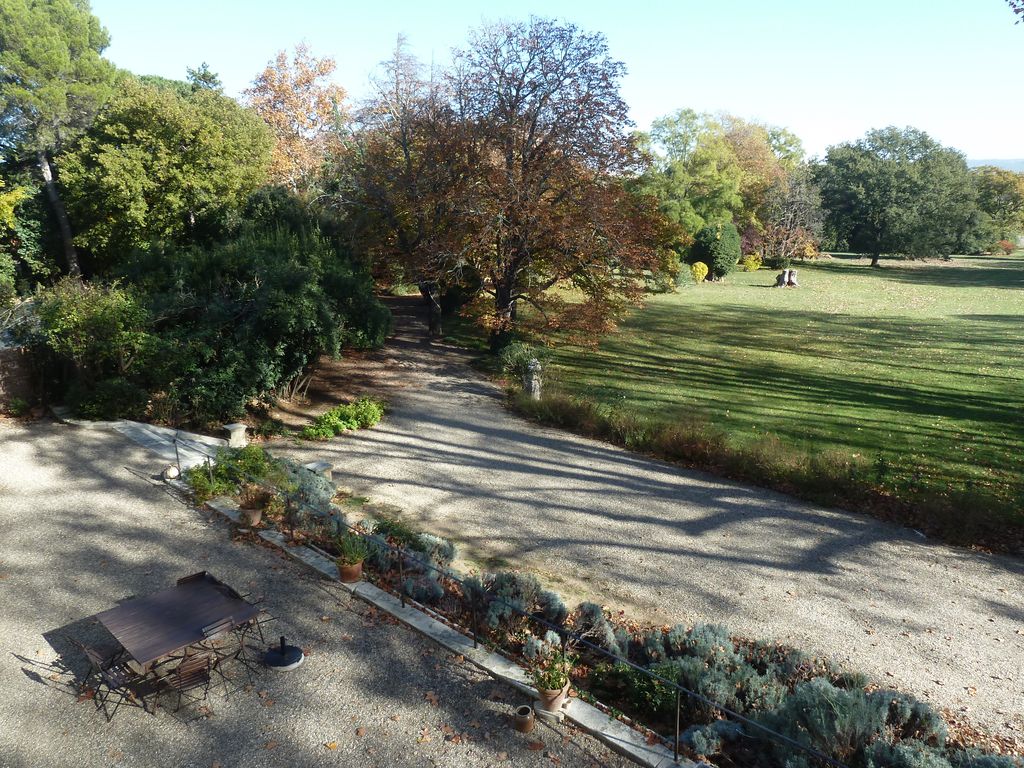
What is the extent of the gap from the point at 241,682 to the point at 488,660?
2.42m

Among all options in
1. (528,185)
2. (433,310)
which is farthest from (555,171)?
(433,310)

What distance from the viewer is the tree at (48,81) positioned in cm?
2597

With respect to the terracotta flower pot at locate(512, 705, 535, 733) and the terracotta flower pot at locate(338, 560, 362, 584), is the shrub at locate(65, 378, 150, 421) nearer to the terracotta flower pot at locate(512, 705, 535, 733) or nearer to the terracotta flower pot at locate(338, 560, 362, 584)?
the terracotta flower pot at locate(338, 560, 362, 584)

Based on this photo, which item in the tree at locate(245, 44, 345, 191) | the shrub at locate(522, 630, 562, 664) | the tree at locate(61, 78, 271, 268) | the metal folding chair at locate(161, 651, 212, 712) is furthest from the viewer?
the tree at locate(245, 44, 345, 191)

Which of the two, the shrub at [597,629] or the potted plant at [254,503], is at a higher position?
the potted plant at [254,503]

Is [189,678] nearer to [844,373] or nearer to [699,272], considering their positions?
[844,373]

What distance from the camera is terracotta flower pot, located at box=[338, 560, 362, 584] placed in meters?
7.99

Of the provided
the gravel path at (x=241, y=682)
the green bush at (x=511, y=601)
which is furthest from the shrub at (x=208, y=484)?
the green bush at (x=511, y=601)

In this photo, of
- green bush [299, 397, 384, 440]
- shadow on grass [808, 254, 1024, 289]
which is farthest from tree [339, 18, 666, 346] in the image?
shadow on grass [808, 254, 1024, 289]

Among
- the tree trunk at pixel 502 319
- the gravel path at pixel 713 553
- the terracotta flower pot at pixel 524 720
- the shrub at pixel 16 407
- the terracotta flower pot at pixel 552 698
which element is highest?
the tree trunk at pixel 502 319

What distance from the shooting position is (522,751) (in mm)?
5496

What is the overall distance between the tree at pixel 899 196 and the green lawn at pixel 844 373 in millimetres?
21771

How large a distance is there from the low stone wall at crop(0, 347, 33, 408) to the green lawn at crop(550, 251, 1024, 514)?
1300cm

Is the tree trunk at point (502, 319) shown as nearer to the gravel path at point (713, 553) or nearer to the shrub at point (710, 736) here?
the gravel path at point (713, 553)
